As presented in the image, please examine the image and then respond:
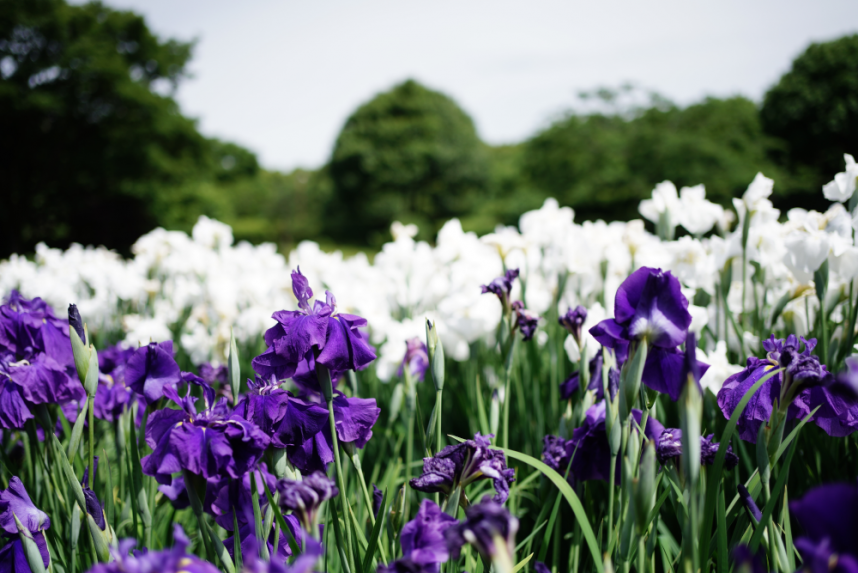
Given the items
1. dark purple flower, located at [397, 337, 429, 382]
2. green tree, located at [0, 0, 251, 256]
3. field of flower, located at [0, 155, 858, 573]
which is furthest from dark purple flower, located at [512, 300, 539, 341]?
green tree, located at [0, 0, 251, 256]

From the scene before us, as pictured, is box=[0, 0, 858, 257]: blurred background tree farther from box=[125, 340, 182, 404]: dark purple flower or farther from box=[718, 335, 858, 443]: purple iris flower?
box=[125, 340, 182, 404]: dark purple flower

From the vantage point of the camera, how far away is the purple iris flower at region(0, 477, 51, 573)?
1.23 meters

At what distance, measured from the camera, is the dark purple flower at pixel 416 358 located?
206cm

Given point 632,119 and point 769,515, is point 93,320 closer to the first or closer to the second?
point 769,515

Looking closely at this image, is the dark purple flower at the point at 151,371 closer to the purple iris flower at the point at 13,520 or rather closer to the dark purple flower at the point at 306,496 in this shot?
A: the purple iris flower at the point at 13,520

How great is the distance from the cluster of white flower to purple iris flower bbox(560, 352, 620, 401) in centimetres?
21

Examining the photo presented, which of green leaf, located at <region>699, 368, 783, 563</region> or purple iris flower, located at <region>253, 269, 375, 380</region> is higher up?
purple iris flower, located at <region>253, 269, 375, 380</region>

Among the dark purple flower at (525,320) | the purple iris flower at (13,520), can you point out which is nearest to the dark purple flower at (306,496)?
the purple iris flower at (13,520)

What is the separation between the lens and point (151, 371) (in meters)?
1.47

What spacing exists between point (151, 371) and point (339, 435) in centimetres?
62

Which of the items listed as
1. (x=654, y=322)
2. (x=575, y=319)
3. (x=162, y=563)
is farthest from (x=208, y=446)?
(x=575, y=319)

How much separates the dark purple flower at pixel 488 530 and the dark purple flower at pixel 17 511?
114 centimetres

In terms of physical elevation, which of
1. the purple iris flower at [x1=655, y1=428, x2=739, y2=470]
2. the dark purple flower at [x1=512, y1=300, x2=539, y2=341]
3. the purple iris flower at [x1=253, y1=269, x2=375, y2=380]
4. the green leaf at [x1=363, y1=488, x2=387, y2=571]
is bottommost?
the green leaf at [x1=363, y1=488, x2=387, y2=571]

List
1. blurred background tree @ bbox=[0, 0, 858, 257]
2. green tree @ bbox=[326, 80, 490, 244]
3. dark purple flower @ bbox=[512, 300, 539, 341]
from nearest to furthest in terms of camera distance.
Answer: dark purple flower @ bbox=[512, 300, 539, 341], blurred background tree @ bbox=[0, 0, 858, 257], green tree @ bbox=[326, 80, 490, 244]
